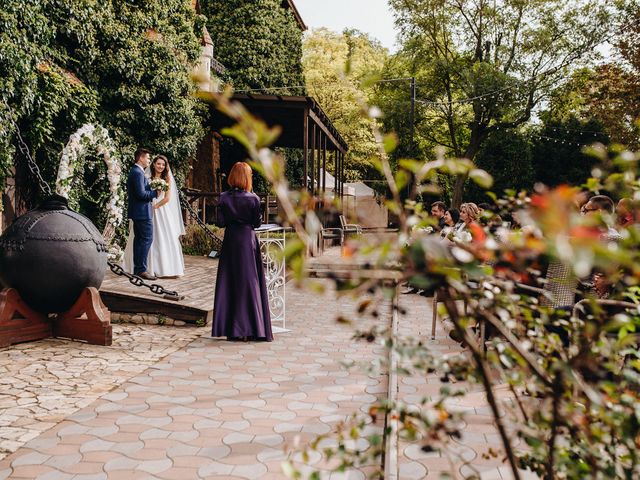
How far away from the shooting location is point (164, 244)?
35.0 feet

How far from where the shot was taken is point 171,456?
3.76m

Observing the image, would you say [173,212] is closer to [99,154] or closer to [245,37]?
[99,154]

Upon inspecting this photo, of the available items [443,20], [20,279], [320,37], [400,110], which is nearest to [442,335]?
[20,279]

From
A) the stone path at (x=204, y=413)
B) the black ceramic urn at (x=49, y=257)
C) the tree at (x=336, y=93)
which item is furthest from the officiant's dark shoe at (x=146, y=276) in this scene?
the tree at (x=336, y=93)

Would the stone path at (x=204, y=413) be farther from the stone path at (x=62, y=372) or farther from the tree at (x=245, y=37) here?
the tree at (x=245, y=37)

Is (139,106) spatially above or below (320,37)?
below

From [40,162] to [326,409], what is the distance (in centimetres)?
905

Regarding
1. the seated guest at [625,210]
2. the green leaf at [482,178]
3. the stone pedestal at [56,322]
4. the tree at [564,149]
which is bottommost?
the stone pedestal at [56,322]

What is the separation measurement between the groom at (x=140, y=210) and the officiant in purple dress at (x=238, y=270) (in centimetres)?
325

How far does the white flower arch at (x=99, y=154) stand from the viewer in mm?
10348

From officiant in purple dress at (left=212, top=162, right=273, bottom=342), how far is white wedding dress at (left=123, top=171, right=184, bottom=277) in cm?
385

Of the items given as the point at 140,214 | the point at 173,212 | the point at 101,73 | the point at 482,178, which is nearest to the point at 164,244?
the point at 173,212

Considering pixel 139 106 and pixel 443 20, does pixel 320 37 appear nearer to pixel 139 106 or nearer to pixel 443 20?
pixel 443 20

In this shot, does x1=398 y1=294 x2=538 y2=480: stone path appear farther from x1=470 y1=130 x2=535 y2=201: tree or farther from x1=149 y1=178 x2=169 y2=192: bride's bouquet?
x1=470 y1=130 x2=535 y2=201: tree
